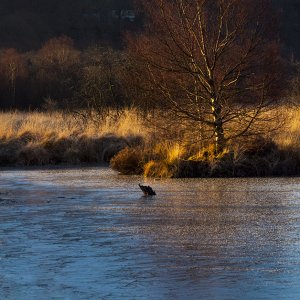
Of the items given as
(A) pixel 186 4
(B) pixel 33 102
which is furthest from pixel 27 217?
(B) pixel 33 102

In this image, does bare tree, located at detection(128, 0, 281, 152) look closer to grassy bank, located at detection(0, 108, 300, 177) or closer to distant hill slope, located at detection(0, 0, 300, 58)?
grassy bank, located at detection(0, 108, 300, 177)

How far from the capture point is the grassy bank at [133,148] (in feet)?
71.5

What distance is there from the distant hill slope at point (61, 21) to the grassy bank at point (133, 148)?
205ft

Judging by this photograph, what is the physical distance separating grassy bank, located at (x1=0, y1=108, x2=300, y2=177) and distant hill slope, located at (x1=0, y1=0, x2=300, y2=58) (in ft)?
205

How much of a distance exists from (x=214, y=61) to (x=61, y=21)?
8164cm

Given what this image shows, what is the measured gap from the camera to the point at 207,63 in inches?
909

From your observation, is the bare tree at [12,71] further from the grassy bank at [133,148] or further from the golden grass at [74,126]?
the golden grass at [74,126]

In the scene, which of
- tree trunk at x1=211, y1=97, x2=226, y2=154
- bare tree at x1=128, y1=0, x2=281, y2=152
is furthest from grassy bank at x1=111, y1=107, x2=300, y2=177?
bare tree at x1=128, y1=0, x2=281, y2=152

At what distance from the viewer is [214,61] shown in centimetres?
2306

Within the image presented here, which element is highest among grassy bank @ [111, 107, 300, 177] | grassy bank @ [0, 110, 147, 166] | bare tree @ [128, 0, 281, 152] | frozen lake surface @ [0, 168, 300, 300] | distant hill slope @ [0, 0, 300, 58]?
distant hill slope @ [0, 0, 300, 58]

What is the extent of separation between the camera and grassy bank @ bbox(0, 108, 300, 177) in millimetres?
21797

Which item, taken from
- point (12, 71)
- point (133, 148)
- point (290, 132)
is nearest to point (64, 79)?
point (12, 71)

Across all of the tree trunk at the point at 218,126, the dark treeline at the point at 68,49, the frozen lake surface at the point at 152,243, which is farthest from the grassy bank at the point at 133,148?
the frozen lake surface at the point at 152,243

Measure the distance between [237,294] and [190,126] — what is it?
47.6 feet
